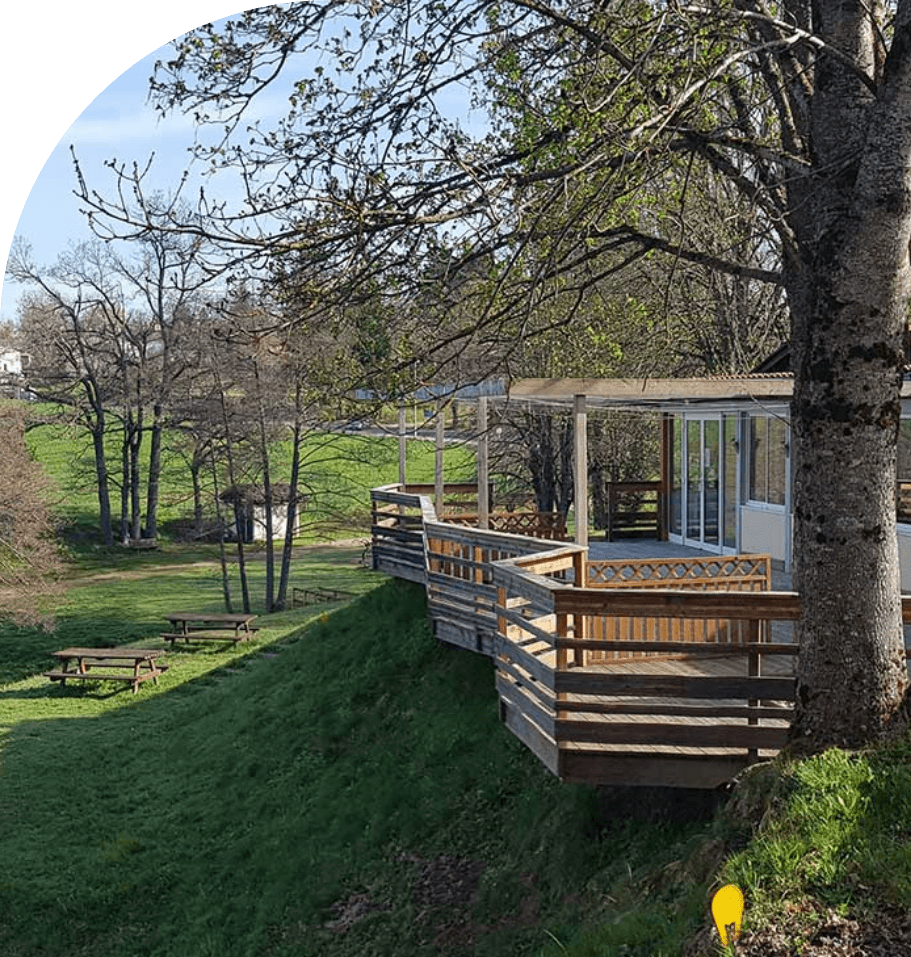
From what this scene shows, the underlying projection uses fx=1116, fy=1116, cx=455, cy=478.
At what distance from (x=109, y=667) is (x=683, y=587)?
16013 millimetres

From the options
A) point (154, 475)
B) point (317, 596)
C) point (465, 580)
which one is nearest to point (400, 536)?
point (465, 580)

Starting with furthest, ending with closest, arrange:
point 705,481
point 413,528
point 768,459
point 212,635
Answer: point 212,635
point 705,481
point 413,528
point 768,459

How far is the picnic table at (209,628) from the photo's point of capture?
25.7 m

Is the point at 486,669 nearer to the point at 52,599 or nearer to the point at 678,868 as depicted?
the point at 678,868

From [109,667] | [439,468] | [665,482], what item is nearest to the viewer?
[439,468]

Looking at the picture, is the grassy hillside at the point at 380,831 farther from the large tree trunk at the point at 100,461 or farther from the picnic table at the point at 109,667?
the large tree trunk at the point at 100,461

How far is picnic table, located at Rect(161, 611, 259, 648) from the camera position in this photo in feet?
84.3

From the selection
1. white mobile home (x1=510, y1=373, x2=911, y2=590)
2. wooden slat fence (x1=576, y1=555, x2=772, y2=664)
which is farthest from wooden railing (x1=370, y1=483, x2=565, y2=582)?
wooden slat fence (x1=576, y1=555, x2=772, y2=664)

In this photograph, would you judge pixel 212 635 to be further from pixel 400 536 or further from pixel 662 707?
pixel 662 707

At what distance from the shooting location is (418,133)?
257 inches

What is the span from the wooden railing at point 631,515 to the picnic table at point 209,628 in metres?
10.0

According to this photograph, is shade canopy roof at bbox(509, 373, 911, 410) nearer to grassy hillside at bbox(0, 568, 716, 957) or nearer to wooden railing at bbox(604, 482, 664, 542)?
grassy hillside at bbox(0, 568, 716, 957)

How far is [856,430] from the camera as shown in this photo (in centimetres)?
627

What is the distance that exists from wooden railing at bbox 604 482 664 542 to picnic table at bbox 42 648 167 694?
9.86 m
